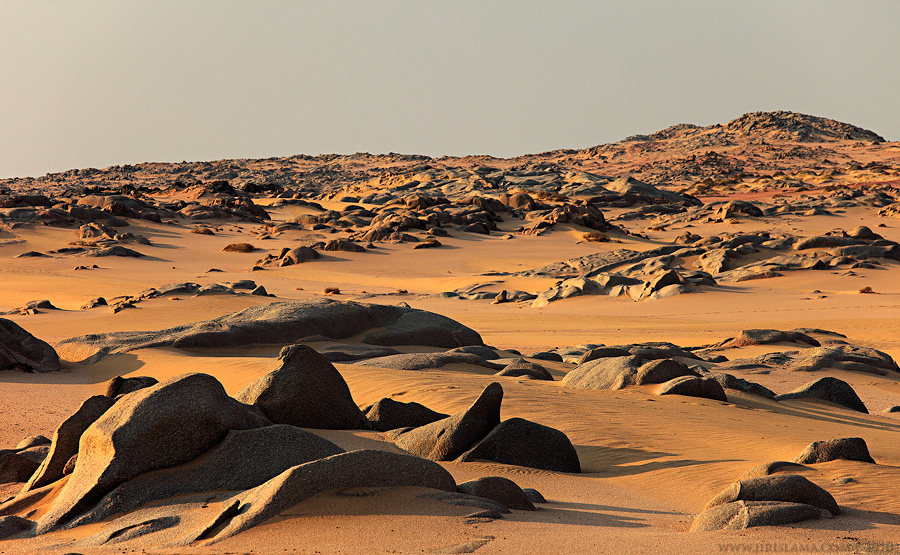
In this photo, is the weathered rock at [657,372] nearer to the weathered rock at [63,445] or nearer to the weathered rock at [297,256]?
the weathered rock at [63,445]

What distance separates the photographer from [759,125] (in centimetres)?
11494

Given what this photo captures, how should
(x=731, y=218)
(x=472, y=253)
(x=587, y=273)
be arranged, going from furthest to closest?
(x=731, y=218)
(x=472, y=253)
(x=587, y=273)

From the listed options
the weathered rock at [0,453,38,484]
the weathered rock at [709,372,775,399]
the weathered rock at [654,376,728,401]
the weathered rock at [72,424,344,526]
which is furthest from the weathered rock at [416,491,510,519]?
the weathered rock at [709,372,775,399]

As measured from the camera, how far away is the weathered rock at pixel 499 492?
14.8 ft

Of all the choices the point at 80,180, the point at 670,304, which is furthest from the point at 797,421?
the point at 80,180

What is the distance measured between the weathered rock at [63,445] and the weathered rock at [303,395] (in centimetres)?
160

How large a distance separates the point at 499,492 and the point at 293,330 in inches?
364

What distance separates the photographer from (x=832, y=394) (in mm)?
10109

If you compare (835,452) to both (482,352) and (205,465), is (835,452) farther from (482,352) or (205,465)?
(482,352)

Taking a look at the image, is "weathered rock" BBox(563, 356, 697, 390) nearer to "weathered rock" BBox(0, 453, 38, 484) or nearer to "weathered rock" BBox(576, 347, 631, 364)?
"weathered rock" BBox(576, 347, 631, 364)

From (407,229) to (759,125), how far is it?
308 ft

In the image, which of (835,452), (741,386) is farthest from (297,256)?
(835,452)

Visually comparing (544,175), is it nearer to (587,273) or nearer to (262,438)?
(587,273)

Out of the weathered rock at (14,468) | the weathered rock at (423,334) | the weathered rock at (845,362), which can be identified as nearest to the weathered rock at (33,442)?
the weathered rock at (14,468)
